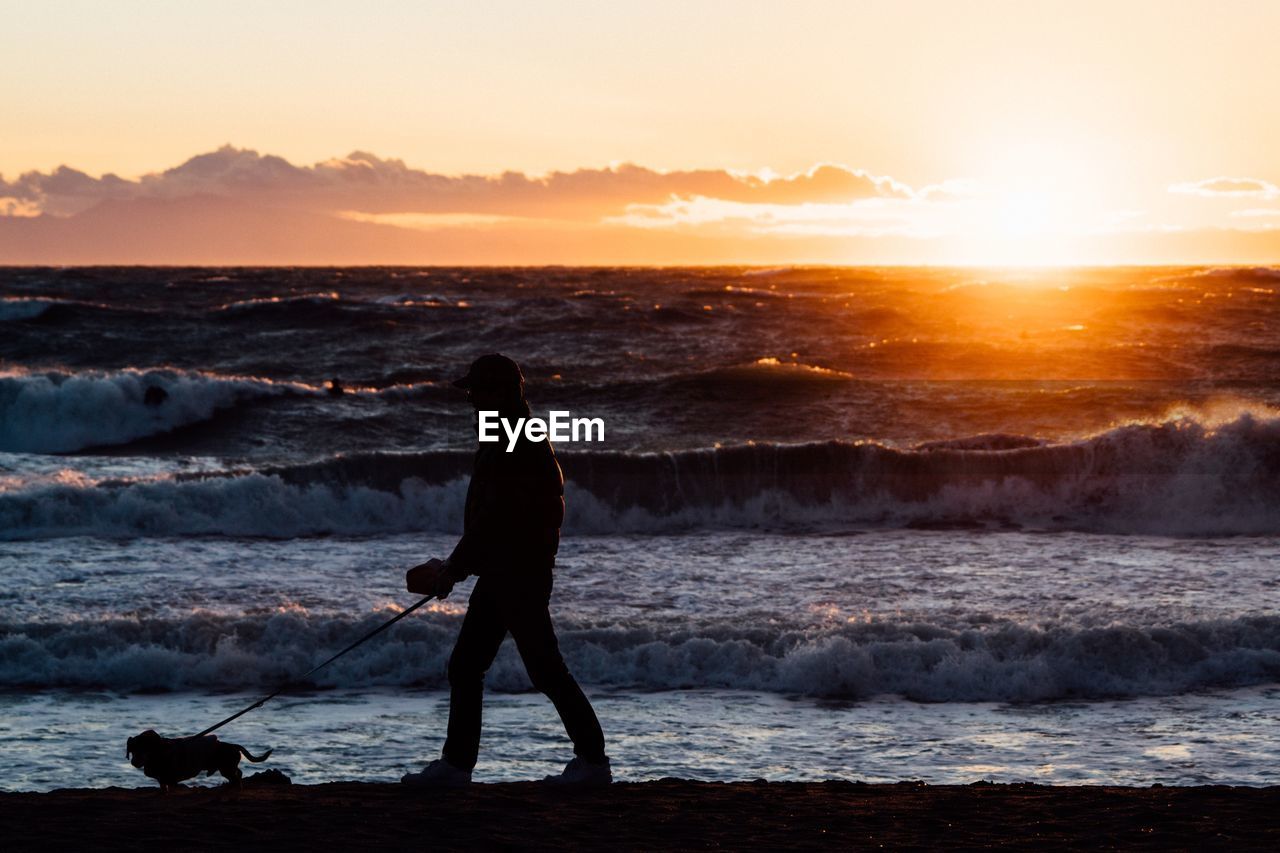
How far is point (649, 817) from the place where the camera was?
18.5ft

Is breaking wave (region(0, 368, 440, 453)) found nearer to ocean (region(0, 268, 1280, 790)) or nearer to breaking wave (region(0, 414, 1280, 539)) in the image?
ocean (region(0, 268, 1280, 790))

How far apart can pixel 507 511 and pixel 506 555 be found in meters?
0.19

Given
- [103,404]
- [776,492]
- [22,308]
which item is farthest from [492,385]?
[22,308]

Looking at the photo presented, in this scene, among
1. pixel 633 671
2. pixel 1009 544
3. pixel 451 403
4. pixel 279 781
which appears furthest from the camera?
pixel 451 403

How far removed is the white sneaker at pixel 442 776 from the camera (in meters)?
5.98

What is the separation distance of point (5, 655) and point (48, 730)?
6.06ft

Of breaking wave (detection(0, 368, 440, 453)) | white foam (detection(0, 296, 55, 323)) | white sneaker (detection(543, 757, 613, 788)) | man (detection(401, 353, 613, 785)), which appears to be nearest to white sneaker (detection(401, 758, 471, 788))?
man (detection(401, 353, 613, 785))

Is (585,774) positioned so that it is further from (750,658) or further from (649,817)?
(750,658)

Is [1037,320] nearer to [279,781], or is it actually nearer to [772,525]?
[772,525]

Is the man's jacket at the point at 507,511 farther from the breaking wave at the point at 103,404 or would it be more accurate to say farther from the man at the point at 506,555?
the breaking wave at the point at 103,404

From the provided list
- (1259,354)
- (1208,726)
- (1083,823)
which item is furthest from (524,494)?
(1259,354)

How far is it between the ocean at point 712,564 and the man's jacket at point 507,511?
178 cm

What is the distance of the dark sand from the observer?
17.2 feet

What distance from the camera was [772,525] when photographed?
16.8m
